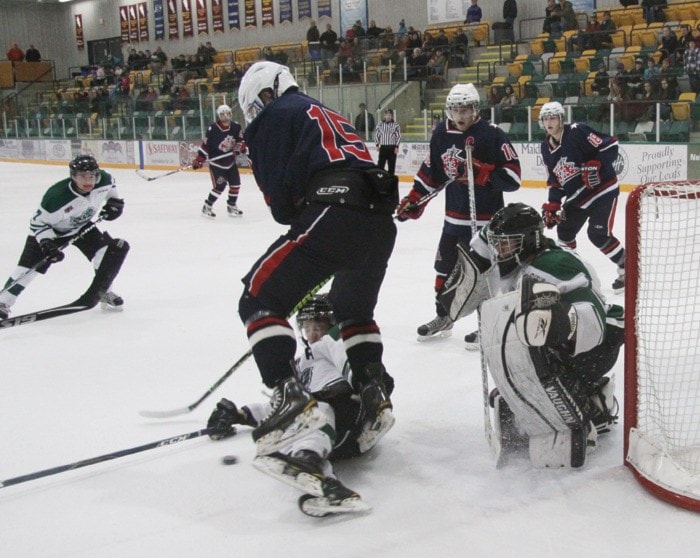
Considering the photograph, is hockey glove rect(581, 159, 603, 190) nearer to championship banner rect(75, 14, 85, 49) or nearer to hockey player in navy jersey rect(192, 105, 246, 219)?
hockey player in navy jersey rect(192, 105, 246, 219)

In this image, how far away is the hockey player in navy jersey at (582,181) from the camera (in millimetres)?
4754

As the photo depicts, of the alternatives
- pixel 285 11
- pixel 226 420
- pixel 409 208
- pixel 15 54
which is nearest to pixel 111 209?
pixel 409 208

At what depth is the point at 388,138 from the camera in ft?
39.4

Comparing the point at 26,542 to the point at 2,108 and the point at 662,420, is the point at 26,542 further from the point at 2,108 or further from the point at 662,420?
the point at 2,108

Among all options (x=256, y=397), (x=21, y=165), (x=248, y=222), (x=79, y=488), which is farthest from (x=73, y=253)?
(x=21, y=165)

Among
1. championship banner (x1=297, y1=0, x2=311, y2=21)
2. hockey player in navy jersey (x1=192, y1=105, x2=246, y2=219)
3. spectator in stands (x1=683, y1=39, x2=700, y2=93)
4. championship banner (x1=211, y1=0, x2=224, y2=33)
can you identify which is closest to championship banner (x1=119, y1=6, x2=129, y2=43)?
championship banner (x1=211, y1=0, x2=224, y2=33)

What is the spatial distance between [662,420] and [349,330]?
947 mm

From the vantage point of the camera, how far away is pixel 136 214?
963cm

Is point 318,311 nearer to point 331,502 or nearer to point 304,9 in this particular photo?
point 331,502

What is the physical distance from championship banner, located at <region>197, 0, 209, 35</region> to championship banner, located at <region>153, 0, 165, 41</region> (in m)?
1.48

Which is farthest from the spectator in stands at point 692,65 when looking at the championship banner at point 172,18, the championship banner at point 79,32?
the championship banner at point 79,32

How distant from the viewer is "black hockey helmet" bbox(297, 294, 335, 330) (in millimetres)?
2826

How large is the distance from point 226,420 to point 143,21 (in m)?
22.9

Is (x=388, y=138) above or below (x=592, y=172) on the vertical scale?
below
